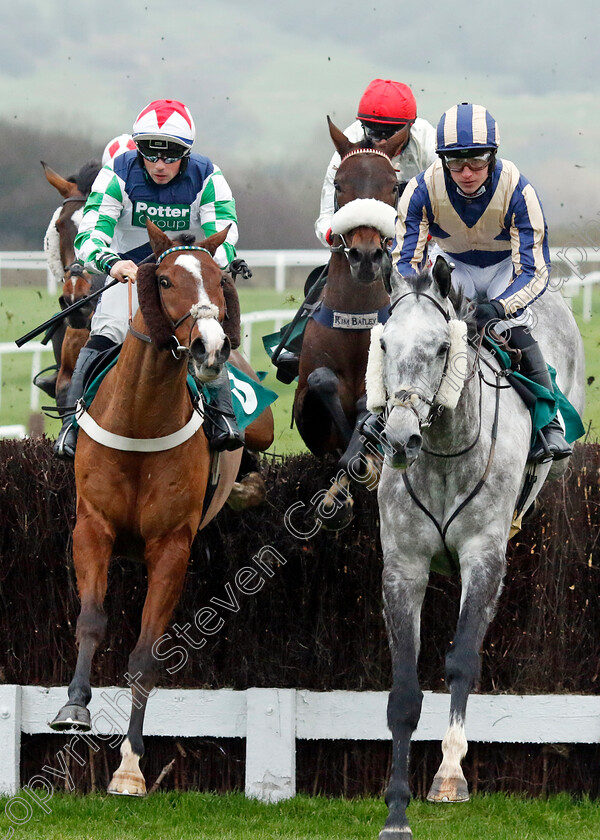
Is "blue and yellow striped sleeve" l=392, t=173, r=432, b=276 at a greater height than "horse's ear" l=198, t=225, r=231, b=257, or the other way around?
"blue and yellow striped sleeve" l=392, t=173, r=432, b=276

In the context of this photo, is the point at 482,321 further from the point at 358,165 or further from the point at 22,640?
the point at 22,640

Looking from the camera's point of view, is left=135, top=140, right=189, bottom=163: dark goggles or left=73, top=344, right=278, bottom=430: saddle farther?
left=135, top=140, right=189, bottom=163: dark goggles

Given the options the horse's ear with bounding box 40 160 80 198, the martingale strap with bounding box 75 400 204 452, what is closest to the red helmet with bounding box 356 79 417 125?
the martingale strap with bounding box 75 400 204 452

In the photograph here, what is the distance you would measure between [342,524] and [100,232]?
1.81m

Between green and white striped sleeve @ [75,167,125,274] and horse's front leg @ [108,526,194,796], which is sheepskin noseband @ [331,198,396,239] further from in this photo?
horse's front leg @ [108,526,194,796]

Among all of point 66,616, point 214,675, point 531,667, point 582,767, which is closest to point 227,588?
point 214,675

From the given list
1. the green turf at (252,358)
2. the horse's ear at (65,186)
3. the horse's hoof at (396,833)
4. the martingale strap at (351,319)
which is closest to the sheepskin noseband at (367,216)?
the martingale strap at (351,319)

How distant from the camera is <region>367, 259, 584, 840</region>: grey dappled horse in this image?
174 inches

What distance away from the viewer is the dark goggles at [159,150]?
595 centimetres

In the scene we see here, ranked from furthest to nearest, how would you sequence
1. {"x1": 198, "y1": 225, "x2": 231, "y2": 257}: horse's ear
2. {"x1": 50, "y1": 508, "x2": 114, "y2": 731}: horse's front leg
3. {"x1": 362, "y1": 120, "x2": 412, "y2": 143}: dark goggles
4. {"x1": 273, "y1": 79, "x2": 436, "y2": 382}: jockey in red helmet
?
{"x1": 362, "y1": 120, "x2": 412, "y2": 143}: dark goggles
{"x1": 273, "y1": 79, "x2": 436, "y2": 382}: jockey in red helmet
{"x1": 198, "y1": 225, "x2": 231, "y2": 257}: horse's ear
{"x1": 50, "y1": 508, "x2": 114, "y2": 731}: horse's front leg

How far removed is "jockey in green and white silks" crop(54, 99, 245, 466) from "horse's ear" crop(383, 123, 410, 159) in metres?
0.99

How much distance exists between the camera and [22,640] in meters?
6.34

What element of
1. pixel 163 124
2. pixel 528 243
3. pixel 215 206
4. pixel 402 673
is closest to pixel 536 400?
pixel 528 243

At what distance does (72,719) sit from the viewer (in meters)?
4.73
